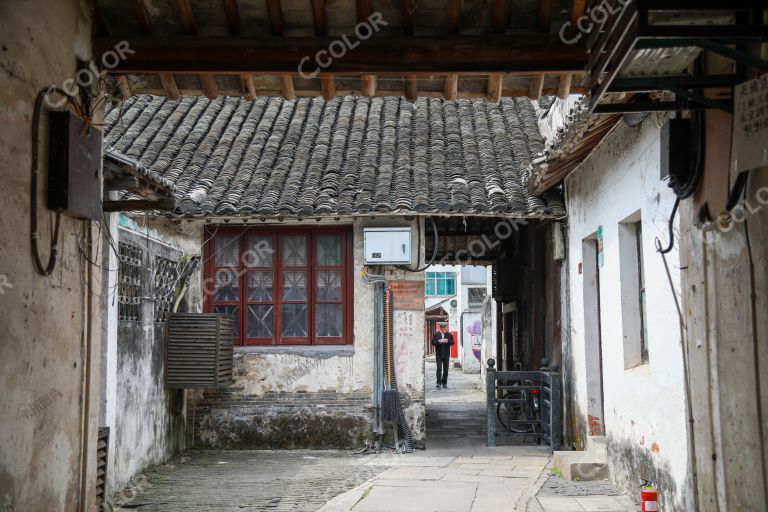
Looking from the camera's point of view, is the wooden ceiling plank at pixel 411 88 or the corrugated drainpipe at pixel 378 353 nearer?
the wooden ceiling plank at pixel 411 88

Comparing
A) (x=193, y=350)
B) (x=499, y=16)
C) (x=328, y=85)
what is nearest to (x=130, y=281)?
(x=193, y=350)

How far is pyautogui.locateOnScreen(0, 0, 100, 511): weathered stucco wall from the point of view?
4.20 meters

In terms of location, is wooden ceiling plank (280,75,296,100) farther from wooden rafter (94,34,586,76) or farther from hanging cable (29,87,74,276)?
hanging cable (29,87,74,276)

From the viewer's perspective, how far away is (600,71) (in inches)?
183

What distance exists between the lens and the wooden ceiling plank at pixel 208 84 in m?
5.60

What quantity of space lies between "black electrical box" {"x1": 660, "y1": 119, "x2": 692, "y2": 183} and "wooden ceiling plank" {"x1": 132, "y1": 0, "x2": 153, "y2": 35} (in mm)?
3571

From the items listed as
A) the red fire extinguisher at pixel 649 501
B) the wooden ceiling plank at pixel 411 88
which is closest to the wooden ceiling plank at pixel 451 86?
the wooden ceiling plank at pixel 411 88

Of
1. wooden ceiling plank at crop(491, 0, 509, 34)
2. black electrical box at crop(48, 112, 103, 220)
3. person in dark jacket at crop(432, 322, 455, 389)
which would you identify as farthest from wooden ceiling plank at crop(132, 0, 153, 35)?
person in dark jacket at crop(432, 322, 455, 389)

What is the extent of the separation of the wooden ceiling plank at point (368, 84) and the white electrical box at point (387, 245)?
607 centimetres

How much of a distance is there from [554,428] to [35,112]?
873cm

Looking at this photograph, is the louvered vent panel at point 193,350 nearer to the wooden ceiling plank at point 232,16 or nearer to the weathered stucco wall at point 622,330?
the weathered stucco wall at point 622,330

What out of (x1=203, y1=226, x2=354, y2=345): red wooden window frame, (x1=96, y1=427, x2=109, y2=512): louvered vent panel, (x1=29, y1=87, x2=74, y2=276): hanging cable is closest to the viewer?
(x1=29, y1=87, x2=74, y2=276): hanging cable

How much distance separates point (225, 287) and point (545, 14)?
838 centimetres

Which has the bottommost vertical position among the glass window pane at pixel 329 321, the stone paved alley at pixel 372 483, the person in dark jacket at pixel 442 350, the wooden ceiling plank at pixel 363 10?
the stone paved alley at pixel 372 483
